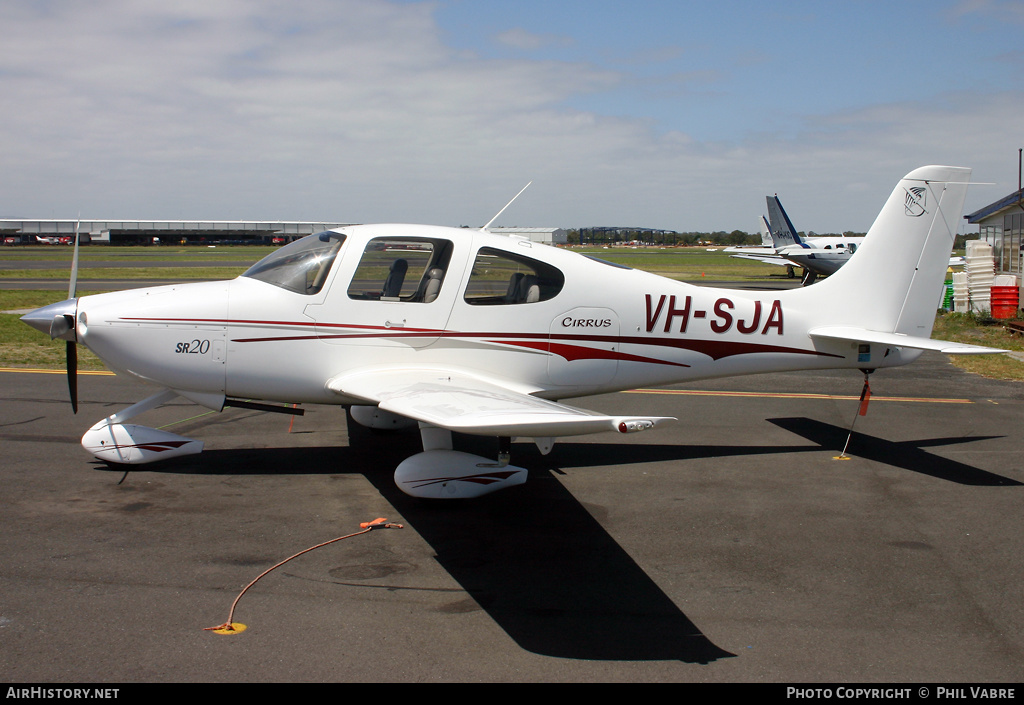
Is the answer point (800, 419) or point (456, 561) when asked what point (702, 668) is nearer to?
point (456, 561)

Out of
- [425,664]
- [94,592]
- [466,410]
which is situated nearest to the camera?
[425,664]

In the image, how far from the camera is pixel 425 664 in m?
3.84

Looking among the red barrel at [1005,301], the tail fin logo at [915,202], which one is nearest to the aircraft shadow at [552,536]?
the tail fin logo at [915,202]

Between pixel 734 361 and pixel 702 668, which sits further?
pixel 734 361

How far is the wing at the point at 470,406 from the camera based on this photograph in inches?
178

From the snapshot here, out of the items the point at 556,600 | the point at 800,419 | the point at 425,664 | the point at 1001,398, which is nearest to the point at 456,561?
the point at 556,600

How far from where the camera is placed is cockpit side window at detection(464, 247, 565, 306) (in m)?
6.95

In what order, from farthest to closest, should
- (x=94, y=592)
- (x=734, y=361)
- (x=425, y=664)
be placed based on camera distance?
(x=734, y=361) → (x=94, y=592) → (x=425, y=664)

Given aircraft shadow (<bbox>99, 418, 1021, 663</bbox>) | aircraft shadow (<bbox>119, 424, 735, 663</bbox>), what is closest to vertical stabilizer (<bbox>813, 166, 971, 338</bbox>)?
aircraft shadow (<bbox>99, 418, 1021, 663</bbox>)

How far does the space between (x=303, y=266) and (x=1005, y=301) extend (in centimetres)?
1966

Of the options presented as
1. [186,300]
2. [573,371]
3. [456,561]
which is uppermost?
[186,300]

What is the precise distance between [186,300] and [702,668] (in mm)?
5271

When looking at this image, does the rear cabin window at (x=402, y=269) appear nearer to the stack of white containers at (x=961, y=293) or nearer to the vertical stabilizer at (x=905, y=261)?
the vertical stabilizer at (x=905, y=261)

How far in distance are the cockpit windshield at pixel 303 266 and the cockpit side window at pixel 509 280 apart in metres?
1.32
